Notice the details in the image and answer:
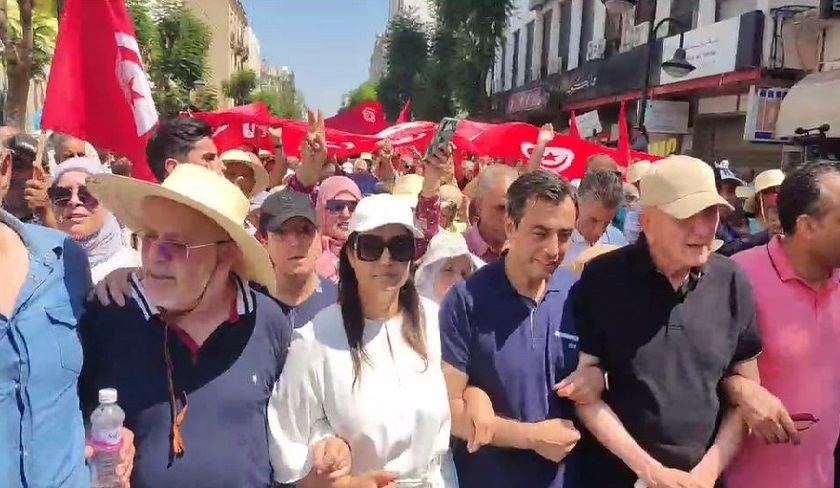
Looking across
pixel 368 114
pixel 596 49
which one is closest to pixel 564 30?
pixel 596 49

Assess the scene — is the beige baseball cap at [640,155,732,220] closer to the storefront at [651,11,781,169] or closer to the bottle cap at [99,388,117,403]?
the bottle cap at [99,388,117,403]

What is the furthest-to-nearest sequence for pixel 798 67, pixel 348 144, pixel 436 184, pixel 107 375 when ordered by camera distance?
pixel 798 67 → pixel 348 144 → pixel 436 184 → pixel 107 375

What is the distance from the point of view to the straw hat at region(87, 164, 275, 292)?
2145 millimetres

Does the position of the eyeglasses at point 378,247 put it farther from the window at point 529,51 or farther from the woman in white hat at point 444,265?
the window at point 529,51

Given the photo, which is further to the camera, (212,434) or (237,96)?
(237,96)

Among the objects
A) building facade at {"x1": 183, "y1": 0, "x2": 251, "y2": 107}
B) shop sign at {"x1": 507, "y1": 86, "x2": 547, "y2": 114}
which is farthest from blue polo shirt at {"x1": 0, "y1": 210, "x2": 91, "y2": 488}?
building facade at {"x1": 183, "y1": 0, "x2": 251, "y2": 107}

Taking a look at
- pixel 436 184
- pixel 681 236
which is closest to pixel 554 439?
pixel 681 236

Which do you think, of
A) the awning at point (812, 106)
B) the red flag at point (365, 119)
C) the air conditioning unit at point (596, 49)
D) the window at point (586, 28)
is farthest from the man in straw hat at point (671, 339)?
the window at point (586, 28)

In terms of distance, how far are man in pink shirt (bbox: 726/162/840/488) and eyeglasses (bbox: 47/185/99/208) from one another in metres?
2.52

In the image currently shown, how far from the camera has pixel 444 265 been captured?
371 cm

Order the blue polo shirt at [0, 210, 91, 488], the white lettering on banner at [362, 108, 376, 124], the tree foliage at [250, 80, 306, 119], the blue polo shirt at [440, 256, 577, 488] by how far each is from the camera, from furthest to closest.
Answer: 1. the tree foliage at [250, 80, 306, 119]
2. the white lettering on banner at [362, 108, 376, 124]
3. the blue polo shirt at [440, 256, 577, 488]
4. the blue polo shirt at [0, 210, 91, 488]

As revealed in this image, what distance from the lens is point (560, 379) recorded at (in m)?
2.63

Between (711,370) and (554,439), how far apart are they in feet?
1.81

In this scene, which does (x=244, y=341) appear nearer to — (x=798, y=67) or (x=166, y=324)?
(x=166, y=324)
